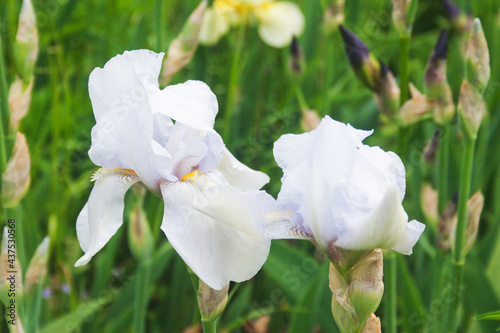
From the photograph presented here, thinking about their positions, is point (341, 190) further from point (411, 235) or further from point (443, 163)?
point (443, 163)

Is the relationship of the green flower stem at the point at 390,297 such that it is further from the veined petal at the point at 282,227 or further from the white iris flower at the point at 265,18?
the white iris flower at the point at 265,18

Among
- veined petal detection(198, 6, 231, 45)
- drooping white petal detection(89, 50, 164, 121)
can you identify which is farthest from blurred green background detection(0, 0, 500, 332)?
drooping white petal detection(89, 50, 164, 121)

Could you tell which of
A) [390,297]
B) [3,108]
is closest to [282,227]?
[390,297]

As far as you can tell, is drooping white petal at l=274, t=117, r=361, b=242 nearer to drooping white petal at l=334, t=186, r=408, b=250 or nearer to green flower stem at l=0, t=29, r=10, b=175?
drooping white petal at l=334, t=186, r=408, b=250

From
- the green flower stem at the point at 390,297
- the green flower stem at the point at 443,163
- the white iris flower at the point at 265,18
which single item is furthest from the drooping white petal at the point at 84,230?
the white iris flower at the point at 265,18

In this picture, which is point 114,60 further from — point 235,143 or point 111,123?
point 235,143

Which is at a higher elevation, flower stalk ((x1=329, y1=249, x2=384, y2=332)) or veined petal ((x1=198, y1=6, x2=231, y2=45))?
flower stalk ((x1=329, y1=249, x2=384, y2=332))
